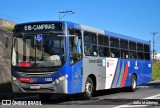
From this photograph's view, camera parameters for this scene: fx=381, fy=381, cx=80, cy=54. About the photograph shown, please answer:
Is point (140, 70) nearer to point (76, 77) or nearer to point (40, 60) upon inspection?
point (76, 77)

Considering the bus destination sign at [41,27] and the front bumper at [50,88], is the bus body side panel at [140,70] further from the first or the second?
the bus destination sign at [41,27]

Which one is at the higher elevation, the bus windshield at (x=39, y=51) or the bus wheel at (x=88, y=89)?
the bus windshield at (x=39, y=51)

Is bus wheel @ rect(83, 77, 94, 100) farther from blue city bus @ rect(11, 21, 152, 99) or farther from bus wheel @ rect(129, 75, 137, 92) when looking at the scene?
bus wheel @ rect(129, 75, 137, 92)

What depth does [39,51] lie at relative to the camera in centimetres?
1405

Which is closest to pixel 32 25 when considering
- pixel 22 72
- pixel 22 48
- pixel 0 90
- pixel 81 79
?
pixel 22 48

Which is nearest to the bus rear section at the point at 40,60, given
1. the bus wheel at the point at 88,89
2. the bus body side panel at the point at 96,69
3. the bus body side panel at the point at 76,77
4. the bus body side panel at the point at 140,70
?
the bus body side panel at the point at 76,77

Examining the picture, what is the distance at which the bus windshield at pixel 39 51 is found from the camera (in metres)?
13.9

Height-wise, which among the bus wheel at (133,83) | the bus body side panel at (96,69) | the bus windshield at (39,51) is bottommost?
the bus wheel at (133,83)

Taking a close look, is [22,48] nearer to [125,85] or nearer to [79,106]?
[79,106]

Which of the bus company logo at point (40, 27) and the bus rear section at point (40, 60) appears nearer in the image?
the bus rear section at point (40, 60)

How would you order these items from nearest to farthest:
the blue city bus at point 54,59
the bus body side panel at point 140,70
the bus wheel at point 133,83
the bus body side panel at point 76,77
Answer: the blue city bus at point 54,59 < the bus body side panel at point 76,77 < the bus body side panel at point 140,70 < the bus wheel at point 133,83

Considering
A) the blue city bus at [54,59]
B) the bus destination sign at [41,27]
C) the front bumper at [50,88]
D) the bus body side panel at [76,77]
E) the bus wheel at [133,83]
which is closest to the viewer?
the front bumper at [50,88]

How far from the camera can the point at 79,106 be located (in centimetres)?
1330

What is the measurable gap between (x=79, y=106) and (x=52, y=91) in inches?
46.4
